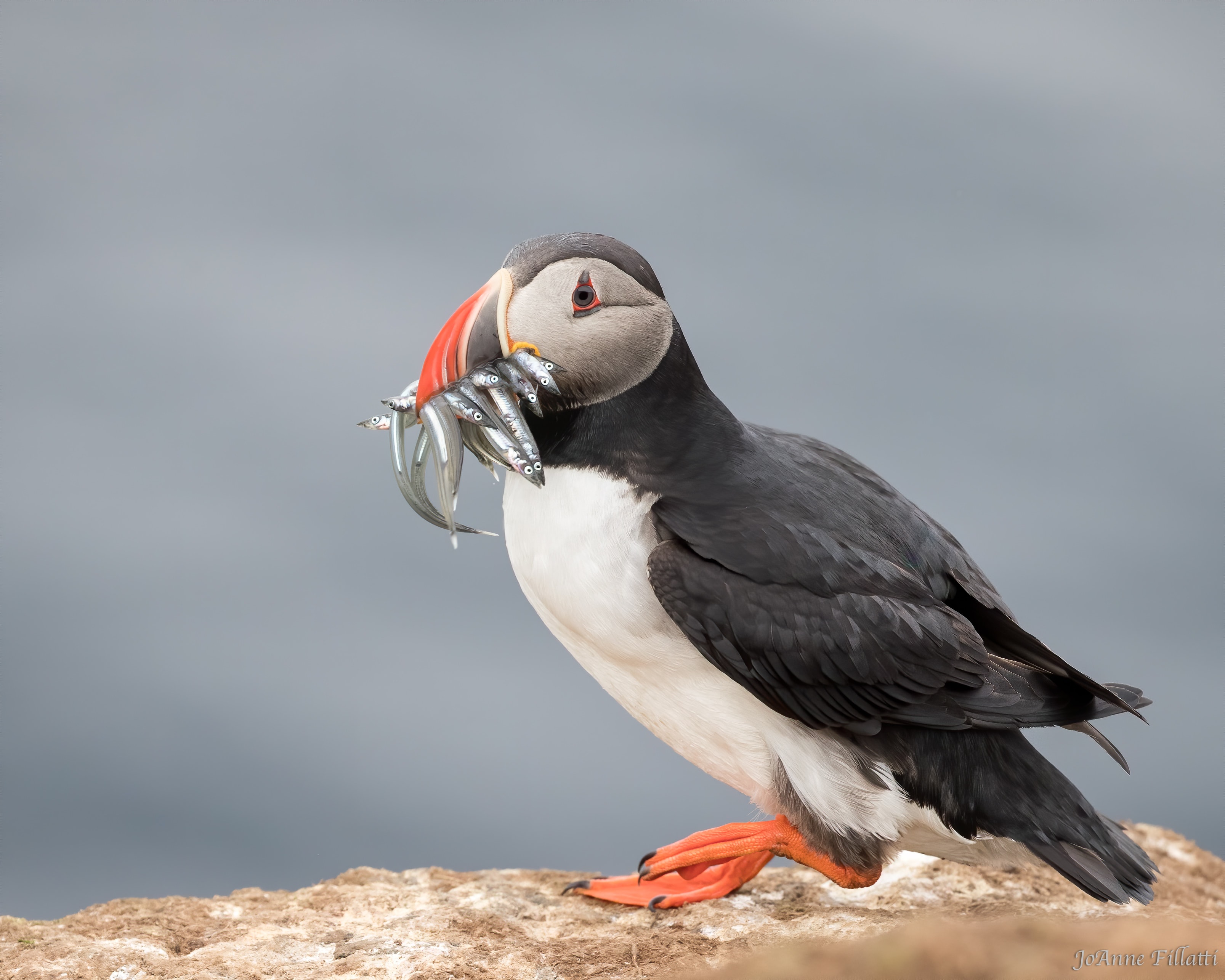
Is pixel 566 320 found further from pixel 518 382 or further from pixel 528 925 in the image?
pixel 528 925

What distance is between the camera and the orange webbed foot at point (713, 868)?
3861 mm

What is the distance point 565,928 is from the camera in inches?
164

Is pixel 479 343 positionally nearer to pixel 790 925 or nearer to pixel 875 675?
pixel 875 675

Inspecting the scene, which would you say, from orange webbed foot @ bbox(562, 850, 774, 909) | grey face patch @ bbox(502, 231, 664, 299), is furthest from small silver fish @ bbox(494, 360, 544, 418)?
orange webbed foot @ bbox(562, 850, 774, 909)

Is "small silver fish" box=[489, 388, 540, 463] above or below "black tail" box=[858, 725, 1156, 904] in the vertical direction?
above

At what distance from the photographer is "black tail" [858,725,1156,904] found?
3682 millimetres

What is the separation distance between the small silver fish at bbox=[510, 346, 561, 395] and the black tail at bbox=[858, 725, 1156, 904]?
1.45 m

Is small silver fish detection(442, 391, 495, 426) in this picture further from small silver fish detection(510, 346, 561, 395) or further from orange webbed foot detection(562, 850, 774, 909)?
orange webbed foot detection(562, 850, 774, 909)

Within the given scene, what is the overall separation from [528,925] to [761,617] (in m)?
1.49

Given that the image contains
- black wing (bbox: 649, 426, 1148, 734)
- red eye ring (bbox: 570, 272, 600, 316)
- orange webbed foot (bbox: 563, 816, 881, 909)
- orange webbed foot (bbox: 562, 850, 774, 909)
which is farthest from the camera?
orange webbed foot (bbox: 562, 850, 774, 909)

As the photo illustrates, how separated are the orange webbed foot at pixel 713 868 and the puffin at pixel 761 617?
0.05ft

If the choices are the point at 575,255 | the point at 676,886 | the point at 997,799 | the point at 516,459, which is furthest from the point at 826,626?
the point at 676,886
